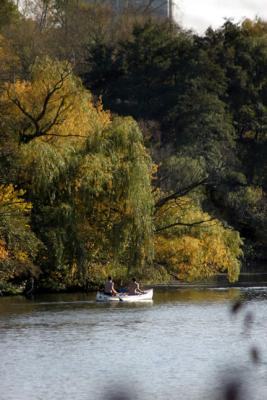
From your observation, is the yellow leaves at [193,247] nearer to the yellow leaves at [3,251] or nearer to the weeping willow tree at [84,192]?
the weeping willow tree at [84,192]

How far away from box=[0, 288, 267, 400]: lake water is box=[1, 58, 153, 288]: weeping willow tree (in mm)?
1658

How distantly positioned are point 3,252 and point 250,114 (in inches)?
1436

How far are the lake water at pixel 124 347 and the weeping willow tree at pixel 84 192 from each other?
1658 millimetres

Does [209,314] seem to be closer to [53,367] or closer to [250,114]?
[53,367]

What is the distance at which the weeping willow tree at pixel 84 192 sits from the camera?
1350 inches

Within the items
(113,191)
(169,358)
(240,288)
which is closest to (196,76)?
(240,288)

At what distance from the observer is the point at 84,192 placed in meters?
34.4

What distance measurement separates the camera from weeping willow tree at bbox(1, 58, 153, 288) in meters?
34.3

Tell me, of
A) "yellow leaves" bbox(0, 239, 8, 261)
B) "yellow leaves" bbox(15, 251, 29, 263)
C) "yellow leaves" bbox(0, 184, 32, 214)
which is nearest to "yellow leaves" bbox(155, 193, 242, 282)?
"yellow leaves" bbox(15, 251, 29, 263)

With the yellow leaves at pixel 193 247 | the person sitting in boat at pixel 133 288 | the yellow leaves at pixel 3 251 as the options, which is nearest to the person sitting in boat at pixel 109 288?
the person sitting in boat at pixel 133 288

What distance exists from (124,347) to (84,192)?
13548 mm

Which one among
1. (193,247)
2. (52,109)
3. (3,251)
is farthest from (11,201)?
(193,247)

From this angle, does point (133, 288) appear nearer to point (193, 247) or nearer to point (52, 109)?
point (193, 247)

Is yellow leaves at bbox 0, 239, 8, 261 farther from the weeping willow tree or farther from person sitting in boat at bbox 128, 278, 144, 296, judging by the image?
person sitting in boat at bbox 128, 278, 144, 296
